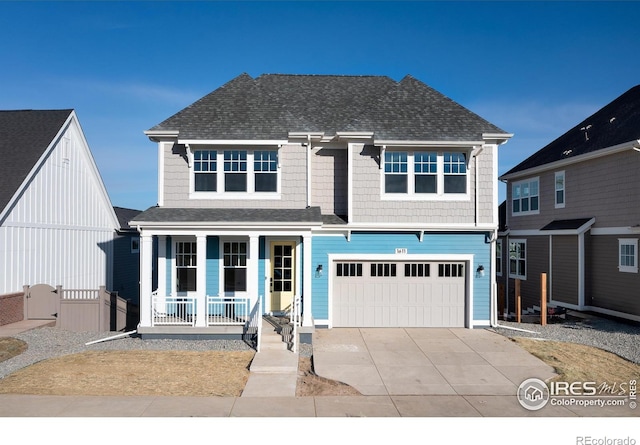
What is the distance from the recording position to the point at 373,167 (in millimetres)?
14461

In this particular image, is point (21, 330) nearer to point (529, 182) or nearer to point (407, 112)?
point (407, 112)

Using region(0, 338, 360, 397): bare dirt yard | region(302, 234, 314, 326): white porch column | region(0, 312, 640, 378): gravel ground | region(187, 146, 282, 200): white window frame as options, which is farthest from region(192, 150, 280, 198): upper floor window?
region(0, 338, 360, 397): bare dirt yard

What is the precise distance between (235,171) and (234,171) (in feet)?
0.10

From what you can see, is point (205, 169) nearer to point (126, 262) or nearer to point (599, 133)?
point (126, 262)

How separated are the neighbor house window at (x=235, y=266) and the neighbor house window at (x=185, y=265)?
99cm

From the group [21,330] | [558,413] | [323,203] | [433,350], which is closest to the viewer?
[558,413]

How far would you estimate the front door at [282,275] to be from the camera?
14.6m

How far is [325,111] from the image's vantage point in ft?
52.5

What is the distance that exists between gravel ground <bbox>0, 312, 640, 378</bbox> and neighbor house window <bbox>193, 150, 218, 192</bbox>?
474cm

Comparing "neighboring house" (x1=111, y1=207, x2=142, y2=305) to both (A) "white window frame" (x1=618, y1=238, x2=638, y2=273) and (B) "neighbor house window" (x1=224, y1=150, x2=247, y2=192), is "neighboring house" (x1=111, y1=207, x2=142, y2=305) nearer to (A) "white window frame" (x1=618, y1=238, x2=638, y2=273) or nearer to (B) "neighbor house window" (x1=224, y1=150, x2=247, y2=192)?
(B) "neighbor house window" (x1=224, y1=150, x2=247, y2=192)

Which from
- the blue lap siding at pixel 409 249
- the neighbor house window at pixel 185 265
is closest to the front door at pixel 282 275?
the blue lap siding at pixel 409 249

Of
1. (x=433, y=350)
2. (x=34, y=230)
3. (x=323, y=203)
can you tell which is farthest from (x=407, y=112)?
(x=34, y=230)

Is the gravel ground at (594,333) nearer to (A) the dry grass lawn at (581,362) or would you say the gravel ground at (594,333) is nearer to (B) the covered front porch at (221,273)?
(A) the dry grass lawn at (581,362)

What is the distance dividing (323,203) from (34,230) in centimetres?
1052
